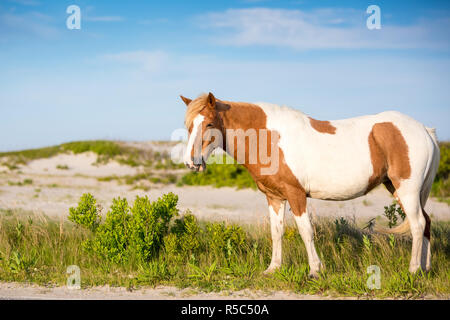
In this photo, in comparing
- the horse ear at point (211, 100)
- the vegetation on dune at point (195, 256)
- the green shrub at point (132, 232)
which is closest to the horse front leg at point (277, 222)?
the vegetation on dune at point (195, 256)

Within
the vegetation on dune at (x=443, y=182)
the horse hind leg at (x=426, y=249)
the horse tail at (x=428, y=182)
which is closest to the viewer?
the horse hind leg at (x=426, y=249)

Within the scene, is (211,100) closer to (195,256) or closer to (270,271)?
(270,271)

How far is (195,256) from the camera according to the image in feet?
21.3

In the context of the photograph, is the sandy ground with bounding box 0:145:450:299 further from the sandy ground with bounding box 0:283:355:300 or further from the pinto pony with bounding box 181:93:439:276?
the pinto pony with bounding box 181:93:439:276

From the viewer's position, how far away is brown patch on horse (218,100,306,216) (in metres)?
5.36

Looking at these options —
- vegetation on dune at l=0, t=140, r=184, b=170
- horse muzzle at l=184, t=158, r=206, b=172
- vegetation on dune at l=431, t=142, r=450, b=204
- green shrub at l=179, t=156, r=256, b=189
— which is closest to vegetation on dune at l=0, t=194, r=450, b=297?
horse muzzle at l=184, t=158, r=206, b=172

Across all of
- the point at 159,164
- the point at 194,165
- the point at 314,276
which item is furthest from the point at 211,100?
the point at 159,164

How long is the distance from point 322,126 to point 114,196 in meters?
12.8

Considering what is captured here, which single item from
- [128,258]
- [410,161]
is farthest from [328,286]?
[128,258]

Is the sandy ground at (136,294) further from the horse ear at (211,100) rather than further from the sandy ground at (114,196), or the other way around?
the horse ear at (211,100)

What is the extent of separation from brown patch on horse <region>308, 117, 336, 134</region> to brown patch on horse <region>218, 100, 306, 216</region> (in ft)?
2.03

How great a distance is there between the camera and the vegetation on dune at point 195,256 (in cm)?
528

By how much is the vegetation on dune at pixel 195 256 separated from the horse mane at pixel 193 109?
1.98m
